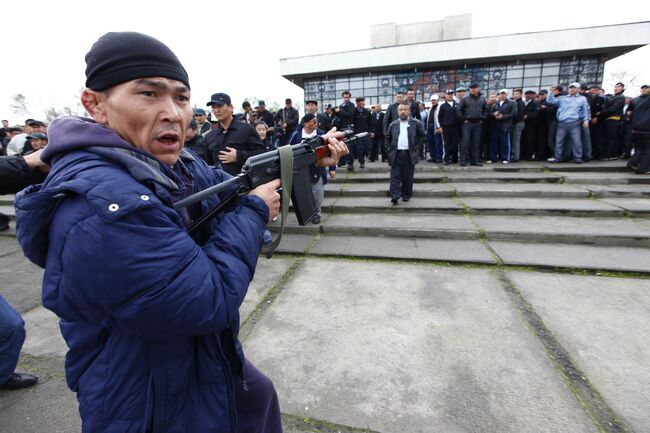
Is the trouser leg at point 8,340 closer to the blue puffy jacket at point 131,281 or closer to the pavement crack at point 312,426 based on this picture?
the blue puffy jacket at point 131,281

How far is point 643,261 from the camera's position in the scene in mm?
3832

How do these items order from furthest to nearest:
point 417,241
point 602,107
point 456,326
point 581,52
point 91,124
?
point 581,52 → point 602,107 → point 417,241 → point 456,326 → point 91,124

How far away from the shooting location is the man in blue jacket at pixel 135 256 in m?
0.78

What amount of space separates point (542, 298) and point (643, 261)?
1822 mm

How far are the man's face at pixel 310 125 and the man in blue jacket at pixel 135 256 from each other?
170 inches

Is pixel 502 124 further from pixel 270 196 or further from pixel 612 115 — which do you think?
pixel 270 196

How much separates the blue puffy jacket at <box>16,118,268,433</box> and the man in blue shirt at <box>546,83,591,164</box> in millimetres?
9463

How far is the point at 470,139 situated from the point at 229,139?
6.40 metres

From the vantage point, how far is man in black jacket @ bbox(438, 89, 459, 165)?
328 inches

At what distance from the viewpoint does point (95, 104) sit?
1.00 metres

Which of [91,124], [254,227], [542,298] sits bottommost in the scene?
[542,298]

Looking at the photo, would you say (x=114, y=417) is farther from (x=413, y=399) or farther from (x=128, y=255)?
(x=413, y=399)

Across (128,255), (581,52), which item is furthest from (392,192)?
(581,52)

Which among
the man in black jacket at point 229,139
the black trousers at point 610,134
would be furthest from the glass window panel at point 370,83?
the man in black jacket at point 229,139
